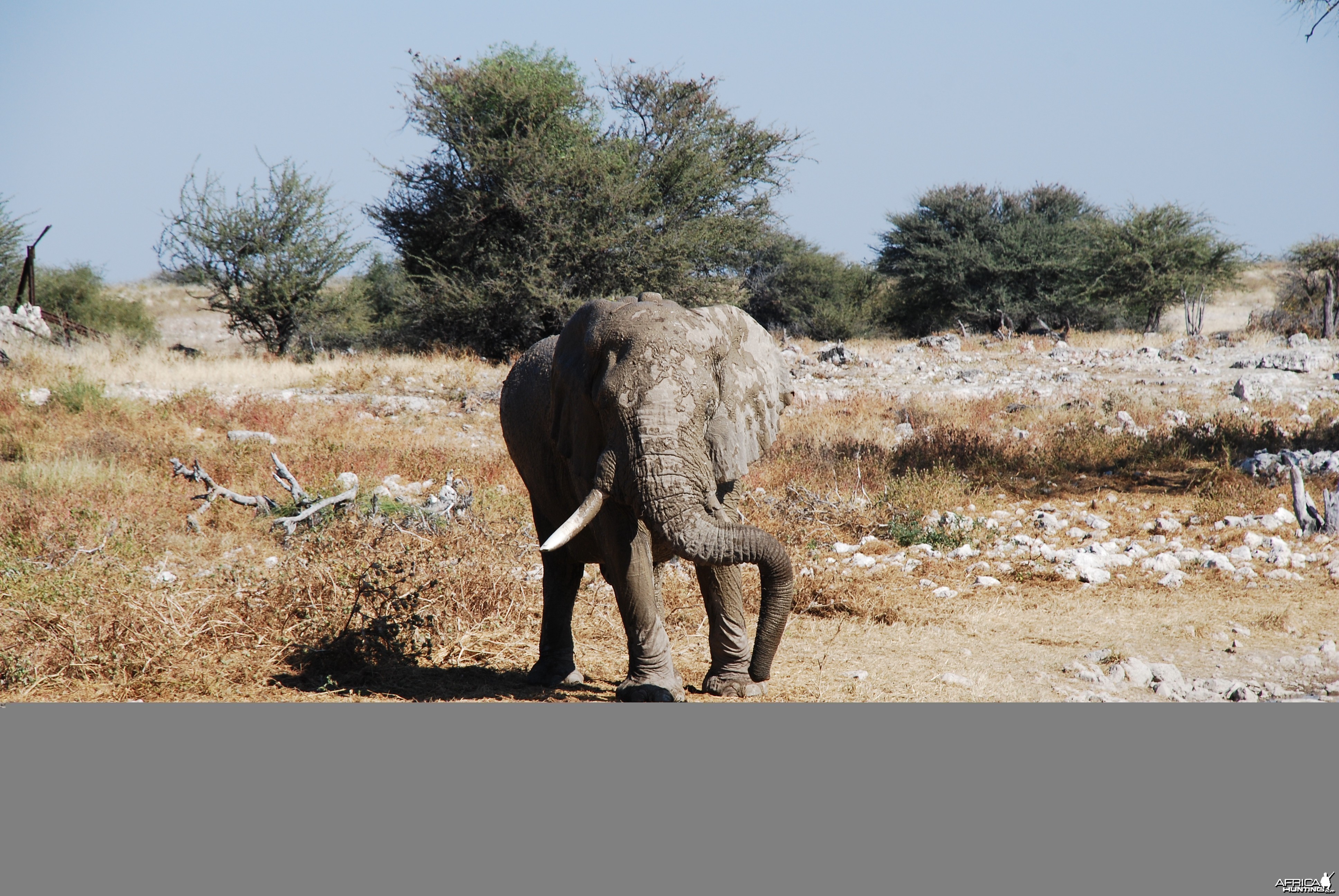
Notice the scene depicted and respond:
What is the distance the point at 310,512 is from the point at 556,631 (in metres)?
3.84

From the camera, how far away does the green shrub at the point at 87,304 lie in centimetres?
3372

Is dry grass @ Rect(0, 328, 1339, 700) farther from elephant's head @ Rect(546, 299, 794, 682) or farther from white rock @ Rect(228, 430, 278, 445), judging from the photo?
elephant's head @ Rect(546, 299, 794, 682)

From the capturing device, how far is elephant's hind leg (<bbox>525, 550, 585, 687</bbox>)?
18.9 ft

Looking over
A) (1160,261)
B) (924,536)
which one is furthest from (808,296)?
(924,536)

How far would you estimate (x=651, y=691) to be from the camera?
4.94 meters

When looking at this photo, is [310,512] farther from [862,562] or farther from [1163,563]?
[1163,563]

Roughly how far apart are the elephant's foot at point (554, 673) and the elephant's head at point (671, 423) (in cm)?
130

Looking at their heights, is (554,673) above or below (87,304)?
below

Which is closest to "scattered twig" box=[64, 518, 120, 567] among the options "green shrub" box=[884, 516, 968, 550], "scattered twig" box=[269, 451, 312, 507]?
"scattered twig" box=[269, 451, 312, 507]

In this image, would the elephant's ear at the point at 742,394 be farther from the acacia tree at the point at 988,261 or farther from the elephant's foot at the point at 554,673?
the acacia tree at the point at 988,261

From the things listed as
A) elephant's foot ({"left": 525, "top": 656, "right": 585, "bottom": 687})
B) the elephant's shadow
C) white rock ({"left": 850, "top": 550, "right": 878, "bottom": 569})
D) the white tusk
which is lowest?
the elephant's shadow

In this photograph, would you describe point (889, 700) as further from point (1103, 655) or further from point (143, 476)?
point (143, 476)

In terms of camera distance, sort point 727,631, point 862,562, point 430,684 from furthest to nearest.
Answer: point 862,562 → point 430,684 → point 727,631

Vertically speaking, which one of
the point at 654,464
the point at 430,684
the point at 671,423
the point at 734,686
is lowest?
the point at 430,684
